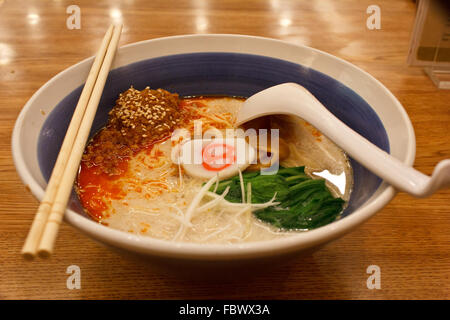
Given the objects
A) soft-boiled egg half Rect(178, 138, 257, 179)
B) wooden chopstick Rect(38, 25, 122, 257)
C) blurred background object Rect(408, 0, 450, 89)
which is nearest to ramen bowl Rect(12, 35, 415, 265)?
wooden chopstick Rect(38, 25, 122, 257)

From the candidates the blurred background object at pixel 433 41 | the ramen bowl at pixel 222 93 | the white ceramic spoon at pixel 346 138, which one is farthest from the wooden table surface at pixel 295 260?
the white ceramic spoon at pixel 346 138

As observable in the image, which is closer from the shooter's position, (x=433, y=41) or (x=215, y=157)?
(x=215, y=157)

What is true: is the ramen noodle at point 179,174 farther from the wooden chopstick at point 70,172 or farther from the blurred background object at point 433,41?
the blurred background object at point 433,41

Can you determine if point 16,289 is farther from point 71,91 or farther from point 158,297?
point 71,91

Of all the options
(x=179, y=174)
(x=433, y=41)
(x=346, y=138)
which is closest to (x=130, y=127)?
(x=179, y=174)

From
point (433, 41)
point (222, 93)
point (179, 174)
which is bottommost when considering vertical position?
point (179, 174)

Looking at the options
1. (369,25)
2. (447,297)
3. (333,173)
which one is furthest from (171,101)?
(369,25)

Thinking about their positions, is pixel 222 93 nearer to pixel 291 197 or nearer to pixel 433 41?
pixel 291 197
